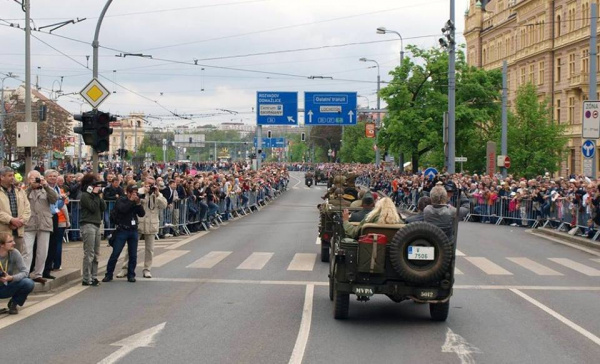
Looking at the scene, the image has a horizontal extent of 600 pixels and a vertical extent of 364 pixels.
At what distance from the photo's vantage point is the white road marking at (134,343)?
9.11m

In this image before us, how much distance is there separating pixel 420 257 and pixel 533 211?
21327 millimetres

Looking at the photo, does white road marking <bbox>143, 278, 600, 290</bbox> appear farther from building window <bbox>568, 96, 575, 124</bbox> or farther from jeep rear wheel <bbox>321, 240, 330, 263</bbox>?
building window <bbox>568, 96, 575, 124</bbox>

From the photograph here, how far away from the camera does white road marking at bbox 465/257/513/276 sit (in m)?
17.6

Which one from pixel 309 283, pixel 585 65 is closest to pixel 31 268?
pixel 309 283

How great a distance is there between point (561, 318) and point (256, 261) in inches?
337

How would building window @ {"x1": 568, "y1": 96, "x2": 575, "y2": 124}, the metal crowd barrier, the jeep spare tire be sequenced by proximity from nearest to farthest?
the jeep spare tire
the metal crowd barrier
building window @ {"x1": 568, "y1": 96, "x2": 575, "y2": 124}

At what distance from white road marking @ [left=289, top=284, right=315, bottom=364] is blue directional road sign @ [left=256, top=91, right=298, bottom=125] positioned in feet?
142

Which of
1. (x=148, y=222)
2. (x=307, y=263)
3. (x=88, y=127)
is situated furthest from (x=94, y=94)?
(x=307, y=263)

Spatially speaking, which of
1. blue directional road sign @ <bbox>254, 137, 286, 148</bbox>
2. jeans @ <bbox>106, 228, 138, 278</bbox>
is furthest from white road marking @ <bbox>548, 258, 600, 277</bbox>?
blue directional road sign @ <bbox>254, 137, 286, 148</bbox>

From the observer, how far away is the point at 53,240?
588 inches

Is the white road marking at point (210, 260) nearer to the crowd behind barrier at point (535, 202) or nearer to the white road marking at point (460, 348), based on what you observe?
the crowd behind barrier at point (535, 202)

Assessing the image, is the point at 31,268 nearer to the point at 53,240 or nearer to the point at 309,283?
the point at 53,240

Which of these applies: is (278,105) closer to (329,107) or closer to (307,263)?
(329,107)

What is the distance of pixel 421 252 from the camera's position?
431 inches
